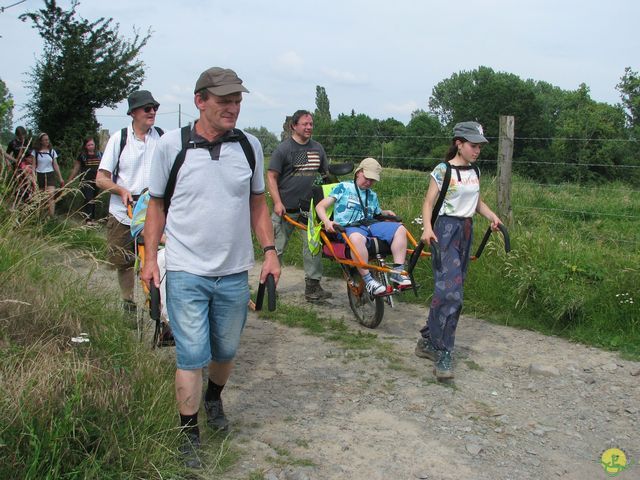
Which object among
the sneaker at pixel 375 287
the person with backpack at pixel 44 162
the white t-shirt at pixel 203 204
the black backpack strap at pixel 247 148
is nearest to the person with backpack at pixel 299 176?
the sneaker at pixel 375 287

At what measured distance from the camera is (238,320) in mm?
3529

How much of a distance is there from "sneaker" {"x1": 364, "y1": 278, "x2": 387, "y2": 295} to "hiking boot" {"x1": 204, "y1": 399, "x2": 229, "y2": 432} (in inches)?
86.8

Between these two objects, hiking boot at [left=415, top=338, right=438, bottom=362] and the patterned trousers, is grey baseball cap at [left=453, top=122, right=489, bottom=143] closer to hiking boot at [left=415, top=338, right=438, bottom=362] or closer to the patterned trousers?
the patterned trousers

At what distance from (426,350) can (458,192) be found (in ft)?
4.19

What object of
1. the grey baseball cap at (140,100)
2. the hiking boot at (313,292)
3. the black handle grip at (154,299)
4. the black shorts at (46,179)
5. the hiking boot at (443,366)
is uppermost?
the grey baseball cap at (140,100)

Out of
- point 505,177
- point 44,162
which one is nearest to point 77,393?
point 505,177

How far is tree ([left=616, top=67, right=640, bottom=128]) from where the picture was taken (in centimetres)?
4231

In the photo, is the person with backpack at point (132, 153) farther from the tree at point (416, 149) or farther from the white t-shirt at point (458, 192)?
the tree at point (416, 149)

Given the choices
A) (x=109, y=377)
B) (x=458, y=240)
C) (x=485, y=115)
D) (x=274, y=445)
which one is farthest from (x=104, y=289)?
(x=485, y=115)

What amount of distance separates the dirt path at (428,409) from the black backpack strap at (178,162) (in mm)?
1423

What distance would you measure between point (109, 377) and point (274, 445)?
986 millimetres

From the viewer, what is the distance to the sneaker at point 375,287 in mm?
5723

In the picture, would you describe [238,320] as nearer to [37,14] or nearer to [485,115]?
[37,14]

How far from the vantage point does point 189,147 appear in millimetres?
3285
